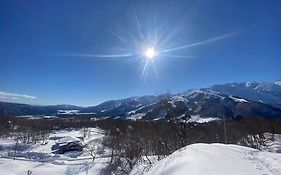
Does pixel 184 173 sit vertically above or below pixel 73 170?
above

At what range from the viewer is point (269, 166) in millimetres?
16594

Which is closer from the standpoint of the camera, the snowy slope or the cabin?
the snowy slope

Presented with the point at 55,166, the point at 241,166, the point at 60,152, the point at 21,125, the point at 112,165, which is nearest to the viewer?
the point at 241,166

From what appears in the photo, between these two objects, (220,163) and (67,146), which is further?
(67,146)

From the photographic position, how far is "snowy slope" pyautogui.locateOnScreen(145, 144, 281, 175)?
14.5 meters

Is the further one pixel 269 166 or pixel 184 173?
pixel 269 166

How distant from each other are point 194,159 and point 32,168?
52.8m

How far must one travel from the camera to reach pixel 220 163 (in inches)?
623

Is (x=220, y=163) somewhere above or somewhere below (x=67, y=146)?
above

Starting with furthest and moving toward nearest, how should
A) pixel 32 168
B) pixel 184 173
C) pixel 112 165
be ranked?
pixel 32 168
pixel 112 165
pixel 184 173

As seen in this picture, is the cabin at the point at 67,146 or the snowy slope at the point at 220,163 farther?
the cabin at the point at 67,146

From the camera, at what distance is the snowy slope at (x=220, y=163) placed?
14498 millimetres

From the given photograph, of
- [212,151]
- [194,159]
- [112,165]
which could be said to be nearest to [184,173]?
[194,159]

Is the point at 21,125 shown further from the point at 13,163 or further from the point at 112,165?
the point at 112,165
